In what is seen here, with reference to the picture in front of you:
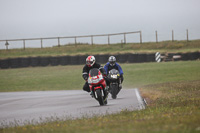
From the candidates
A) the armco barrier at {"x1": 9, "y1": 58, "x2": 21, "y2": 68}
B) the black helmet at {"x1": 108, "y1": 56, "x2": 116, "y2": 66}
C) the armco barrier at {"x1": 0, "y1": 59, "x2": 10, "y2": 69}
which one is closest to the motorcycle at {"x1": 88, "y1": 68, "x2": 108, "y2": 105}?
the black helmet at {"x1": 108, "y1": 56, "x2": 116, "y2": 66}

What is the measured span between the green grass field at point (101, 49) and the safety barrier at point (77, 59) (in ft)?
22.5

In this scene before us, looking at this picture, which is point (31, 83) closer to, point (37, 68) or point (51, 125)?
point (37, 68)

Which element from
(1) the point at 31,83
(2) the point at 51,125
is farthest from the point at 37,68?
(2) the point at 51,125

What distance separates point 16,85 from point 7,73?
8223 mm

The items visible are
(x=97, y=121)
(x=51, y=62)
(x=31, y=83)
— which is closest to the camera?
(x=97, y=121)

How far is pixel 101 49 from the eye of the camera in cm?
5412

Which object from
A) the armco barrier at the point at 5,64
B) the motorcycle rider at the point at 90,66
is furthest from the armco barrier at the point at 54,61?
the motorcycle rider at the point at 90,66

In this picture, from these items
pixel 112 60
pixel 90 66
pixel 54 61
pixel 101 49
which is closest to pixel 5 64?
pixel 54 61

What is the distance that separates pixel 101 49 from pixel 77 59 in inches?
458

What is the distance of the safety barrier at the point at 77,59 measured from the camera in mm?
40847

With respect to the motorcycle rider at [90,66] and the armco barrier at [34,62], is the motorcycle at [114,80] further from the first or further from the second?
the armco barrier at [34,62]

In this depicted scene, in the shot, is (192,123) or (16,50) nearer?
(192,123)

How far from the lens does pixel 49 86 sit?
31.1 m

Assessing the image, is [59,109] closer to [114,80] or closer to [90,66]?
[90,66]
